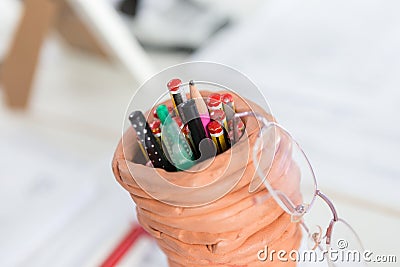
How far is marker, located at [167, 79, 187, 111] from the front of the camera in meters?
0.34

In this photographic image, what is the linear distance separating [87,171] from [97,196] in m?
0.05

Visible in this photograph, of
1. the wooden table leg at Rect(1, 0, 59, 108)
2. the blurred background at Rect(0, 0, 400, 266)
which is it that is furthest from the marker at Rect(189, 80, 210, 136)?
the wooden table leg at Rect(1, 0, 59, 108)

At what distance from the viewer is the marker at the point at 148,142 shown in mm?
328

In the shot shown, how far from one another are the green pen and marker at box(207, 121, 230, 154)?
0.02 metres

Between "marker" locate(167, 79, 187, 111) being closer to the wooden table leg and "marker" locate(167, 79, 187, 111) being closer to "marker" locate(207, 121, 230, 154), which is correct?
"marker" locate(207, 121, 230, 154)

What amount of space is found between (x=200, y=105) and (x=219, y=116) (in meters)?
0.01

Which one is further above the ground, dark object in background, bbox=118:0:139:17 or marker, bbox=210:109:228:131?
marker, bbox=210:109:228:131

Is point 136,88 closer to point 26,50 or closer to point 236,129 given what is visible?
point 26,50

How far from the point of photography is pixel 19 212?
0.59 m

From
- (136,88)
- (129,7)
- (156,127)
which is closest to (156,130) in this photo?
(156,127)

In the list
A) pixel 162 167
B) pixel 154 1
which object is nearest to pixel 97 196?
pixel 162 167

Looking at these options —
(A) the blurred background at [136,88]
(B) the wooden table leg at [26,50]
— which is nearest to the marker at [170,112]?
(A) the blurred background at [136,88]

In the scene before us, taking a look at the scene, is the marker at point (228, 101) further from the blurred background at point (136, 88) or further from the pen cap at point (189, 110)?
the blurred background at point (136, 88)

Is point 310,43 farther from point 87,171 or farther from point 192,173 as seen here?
point 192,173
